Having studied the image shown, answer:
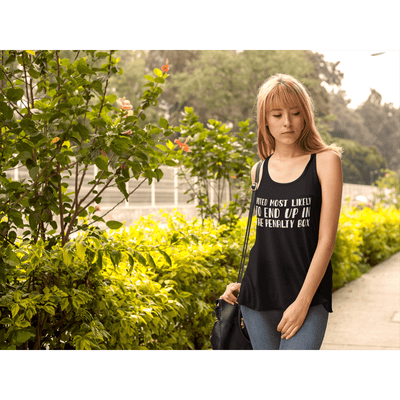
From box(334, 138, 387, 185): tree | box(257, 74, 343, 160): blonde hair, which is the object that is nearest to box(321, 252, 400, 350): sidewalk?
box(257, 74, 343, 160): blonde hair

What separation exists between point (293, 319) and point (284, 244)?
1.01ft

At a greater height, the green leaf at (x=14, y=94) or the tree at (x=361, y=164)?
the green leaf at (x=14, y=94)

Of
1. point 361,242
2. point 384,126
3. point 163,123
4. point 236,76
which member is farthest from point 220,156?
point 384,126

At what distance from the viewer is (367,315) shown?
5742 millimetres

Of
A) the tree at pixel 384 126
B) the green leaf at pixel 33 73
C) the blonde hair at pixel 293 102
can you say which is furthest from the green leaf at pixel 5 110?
the tree at pixel 384 126

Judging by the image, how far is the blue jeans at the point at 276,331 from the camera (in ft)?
6.36

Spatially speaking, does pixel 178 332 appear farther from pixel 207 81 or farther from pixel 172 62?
pixel 172 62

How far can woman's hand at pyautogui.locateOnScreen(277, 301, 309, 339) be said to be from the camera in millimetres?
1909

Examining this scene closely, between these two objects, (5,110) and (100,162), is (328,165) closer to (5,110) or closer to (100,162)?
(100,162)

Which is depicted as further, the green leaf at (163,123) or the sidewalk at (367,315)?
the sidewalk at (367,315)

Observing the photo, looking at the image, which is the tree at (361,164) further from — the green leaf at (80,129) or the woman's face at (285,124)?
the green leaf at (80,129)

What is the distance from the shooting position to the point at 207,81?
2859cm

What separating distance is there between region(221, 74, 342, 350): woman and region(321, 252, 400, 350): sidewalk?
9.43 feet

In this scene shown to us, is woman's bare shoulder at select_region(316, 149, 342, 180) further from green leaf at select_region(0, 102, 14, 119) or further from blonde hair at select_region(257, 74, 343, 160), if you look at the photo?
green leaf at select_region(0, 102, 14, 119)
